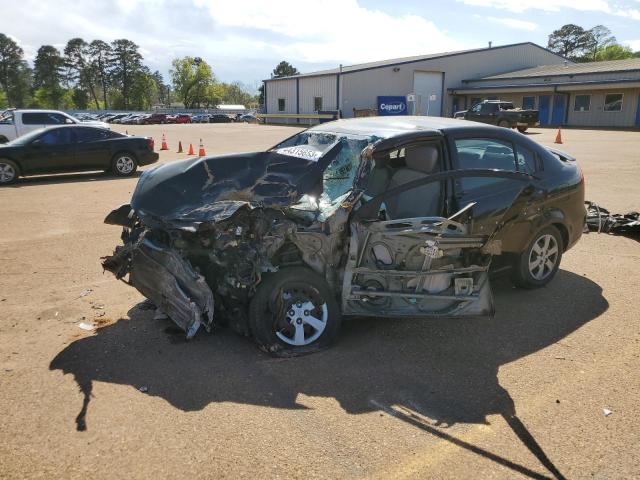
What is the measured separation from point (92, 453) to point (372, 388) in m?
1.78

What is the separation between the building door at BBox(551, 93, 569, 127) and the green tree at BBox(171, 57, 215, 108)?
76.7 meters

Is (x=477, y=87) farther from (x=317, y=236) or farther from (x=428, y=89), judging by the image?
(x=317, y=236)

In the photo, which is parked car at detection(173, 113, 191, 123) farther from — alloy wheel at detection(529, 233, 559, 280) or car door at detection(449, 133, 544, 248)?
alloy wheel at detection(529, 233, 559, 280)

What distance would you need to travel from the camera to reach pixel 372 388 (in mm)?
3533

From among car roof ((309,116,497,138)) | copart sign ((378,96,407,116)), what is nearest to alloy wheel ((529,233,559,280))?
car roof ((309,116,497,138))

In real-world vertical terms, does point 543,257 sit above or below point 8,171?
below

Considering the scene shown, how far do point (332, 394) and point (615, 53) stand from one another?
4297 inches

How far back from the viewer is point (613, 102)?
3606 cm

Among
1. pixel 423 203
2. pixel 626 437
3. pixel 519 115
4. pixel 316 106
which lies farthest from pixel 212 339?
pixel 316 106

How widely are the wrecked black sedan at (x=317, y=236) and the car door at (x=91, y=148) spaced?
9.67m

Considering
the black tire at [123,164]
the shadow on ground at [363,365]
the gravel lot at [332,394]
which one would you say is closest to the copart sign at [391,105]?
the black tire at [123,164]

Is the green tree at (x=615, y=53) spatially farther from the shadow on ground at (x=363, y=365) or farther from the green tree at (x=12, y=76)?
the green tree at (x=12, y=76)

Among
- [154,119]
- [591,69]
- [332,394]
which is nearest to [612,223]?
[332,394]

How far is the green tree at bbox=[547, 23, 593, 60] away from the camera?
99.6 m
